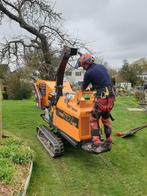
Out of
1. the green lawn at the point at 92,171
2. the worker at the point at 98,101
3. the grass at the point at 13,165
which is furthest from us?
the worker at the point at 98,101

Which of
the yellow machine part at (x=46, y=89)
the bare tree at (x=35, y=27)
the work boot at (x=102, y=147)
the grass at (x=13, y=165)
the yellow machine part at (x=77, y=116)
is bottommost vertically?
the grass at (x=13, y=165)

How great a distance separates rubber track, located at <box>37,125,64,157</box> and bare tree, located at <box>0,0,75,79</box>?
6012 mm

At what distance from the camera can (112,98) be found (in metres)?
5.66

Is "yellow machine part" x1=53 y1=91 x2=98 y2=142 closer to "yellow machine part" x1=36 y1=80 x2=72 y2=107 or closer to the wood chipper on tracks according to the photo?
the wood chipper on tracks

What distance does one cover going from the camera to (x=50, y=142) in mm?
6543

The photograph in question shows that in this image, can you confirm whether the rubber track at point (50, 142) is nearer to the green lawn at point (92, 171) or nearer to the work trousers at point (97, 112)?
the green lawn at point (92, 171)

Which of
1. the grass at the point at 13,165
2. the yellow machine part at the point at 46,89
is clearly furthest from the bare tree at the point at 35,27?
the grass at the point at 13,165

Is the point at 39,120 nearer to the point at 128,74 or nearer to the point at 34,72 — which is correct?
the point at 34,72

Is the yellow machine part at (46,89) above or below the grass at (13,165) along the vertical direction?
above

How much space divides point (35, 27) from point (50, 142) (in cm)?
807

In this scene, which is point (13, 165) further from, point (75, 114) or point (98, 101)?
point (98, 101)

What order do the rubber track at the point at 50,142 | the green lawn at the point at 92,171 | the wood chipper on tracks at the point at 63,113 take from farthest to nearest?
the rubber track at the point at 50,142 → the wood chipper on tracks at the point at 63,113 → the green lawn at the point at 92,171

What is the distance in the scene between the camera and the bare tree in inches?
519

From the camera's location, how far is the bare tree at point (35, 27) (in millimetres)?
13188
